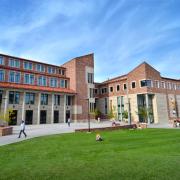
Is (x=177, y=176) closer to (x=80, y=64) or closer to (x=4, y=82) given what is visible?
(x=4, y=82)

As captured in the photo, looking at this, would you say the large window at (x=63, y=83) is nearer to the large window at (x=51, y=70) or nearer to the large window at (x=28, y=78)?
the large window at (x=51, y=70)

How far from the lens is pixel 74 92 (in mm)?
52531

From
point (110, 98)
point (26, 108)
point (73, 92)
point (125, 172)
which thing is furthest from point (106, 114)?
point (125, 172)

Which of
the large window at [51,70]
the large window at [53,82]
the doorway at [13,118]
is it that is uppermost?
the large window at [51,70]

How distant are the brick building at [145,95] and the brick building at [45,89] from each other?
7.47m

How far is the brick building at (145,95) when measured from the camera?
51031 mm

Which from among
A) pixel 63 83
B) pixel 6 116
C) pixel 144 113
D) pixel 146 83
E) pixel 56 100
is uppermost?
pixel 63 83

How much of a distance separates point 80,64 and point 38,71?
11552 mm

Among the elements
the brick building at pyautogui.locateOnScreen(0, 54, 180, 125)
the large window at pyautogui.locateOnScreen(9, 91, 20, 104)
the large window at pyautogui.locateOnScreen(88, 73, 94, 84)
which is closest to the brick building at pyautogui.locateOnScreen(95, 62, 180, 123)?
the brick building at pyautogui.locateOnScreen(0, 54, 180, 125)

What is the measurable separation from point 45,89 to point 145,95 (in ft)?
81.1

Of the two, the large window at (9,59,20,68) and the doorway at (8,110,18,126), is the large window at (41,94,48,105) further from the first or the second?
the large window at (9,59,20,68)

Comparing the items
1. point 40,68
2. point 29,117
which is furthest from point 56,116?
point 40,68

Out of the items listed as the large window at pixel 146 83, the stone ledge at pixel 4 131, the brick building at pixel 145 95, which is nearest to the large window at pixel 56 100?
the brick building at pixel 145 95

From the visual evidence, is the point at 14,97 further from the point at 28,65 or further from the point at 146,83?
the point at 146,83
